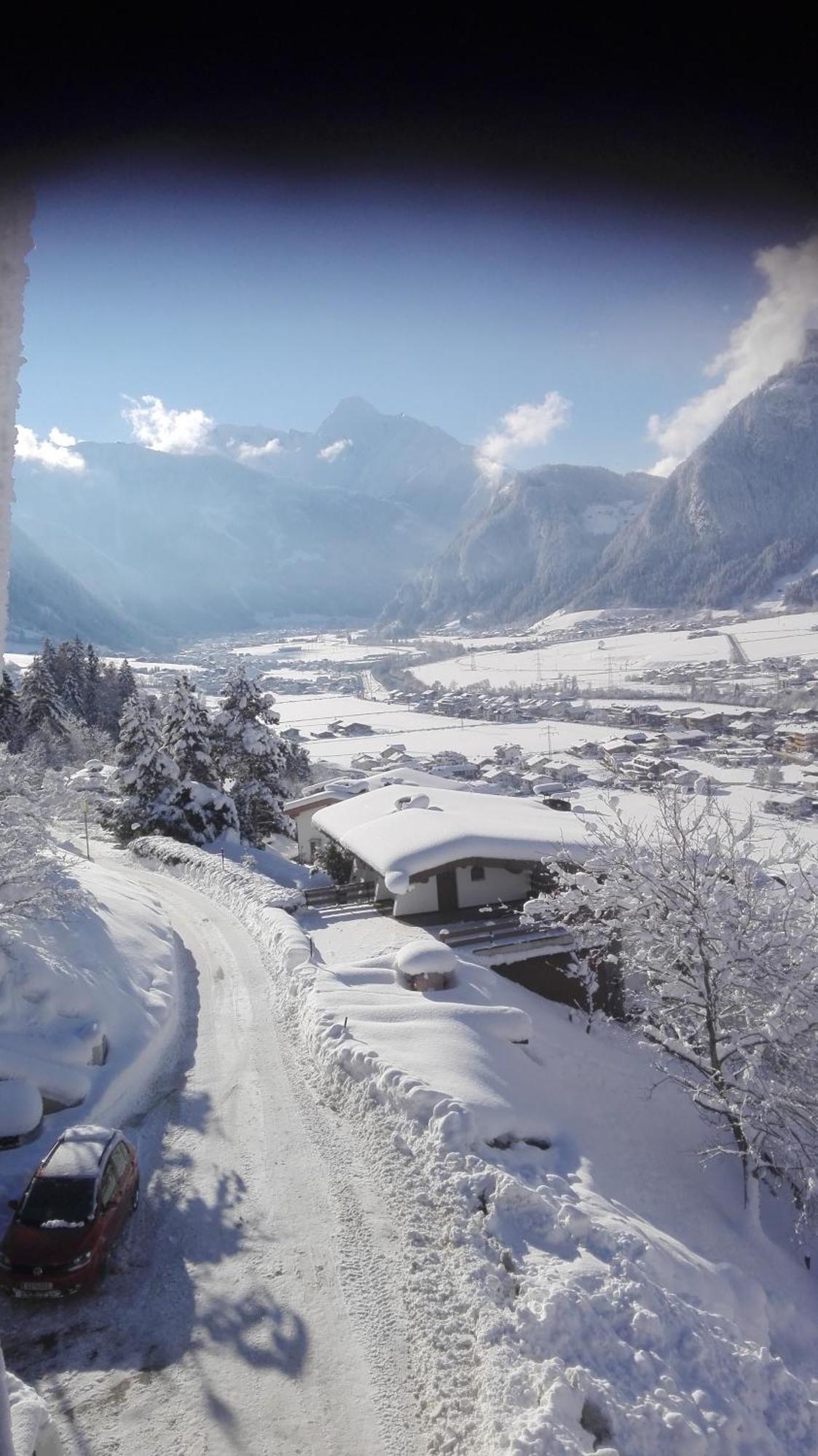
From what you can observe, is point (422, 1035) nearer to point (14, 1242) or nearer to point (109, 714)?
point (14, 1242)

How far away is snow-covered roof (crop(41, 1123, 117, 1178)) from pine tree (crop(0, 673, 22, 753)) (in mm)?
48192

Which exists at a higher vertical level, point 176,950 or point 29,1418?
point 29,1418

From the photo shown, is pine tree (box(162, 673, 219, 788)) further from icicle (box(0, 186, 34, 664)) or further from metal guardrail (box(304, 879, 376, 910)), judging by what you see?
icicle (box(0, 186, 34, 664))

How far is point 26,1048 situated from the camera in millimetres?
13141

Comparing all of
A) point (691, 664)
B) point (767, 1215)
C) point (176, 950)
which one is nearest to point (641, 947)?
point (767, 1215)

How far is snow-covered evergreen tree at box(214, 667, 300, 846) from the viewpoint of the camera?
132 ft

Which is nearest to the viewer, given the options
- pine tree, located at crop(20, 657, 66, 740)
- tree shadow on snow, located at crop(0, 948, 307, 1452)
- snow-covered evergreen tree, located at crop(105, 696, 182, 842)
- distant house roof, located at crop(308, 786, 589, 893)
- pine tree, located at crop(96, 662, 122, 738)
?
tree shadow on snow, located at crop(0, 948, 307, 1452)

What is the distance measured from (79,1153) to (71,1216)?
0.92 m

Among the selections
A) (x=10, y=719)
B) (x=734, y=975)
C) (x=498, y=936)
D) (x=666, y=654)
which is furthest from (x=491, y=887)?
(x=666, y=654)

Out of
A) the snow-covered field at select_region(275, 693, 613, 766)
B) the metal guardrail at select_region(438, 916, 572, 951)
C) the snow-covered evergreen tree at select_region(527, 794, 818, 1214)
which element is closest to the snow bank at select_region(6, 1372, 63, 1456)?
the snow-covered evergreen tree at select_region(527, 794, 818, 1214)

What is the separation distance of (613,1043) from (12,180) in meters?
20.4

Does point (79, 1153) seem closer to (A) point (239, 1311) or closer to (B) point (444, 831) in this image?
(A) point (239, 1311)

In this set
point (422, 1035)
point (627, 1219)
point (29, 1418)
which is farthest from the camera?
point (422, 1035)

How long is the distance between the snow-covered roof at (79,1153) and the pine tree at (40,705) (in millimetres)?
52001
